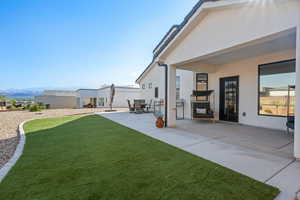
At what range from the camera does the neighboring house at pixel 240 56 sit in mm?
2899

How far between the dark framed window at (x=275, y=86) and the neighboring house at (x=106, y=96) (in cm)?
1695

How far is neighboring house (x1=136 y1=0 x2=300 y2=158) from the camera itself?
290cm

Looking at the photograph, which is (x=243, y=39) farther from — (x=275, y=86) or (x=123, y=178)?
(x=123, y=178)

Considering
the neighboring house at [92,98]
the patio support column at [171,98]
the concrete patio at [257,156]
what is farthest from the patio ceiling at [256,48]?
the neighboring house at [92,98]

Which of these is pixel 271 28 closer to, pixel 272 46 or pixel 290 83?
pixel 272 46

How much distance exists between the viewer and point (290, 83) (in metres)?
4.99

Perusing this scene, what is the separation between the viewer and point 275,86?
211 inches

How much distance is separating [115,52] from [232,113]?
12.2m

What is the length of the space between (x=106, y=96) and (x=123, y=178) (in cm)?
2119

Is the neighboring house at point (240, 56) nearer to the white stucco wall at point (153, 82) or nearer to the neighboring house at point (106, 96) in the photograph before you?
the white stucco wall at point (153, 82)

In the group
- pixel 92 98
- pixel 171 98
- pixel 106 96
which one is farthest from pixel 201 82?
pixel 92 98

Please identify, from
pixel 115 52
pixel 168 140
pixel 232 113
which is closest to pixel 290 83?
pixel 232 113

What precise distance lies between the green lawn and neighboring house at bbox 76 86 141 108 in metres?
17.7

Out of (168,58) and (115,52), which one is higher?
(115,52)
